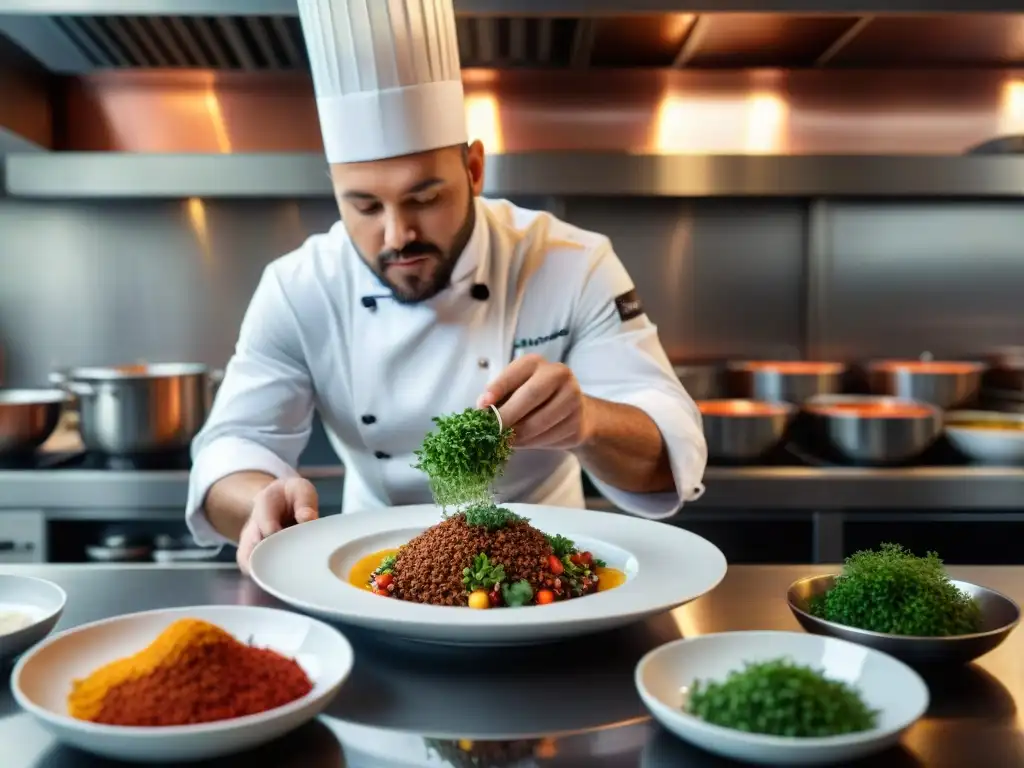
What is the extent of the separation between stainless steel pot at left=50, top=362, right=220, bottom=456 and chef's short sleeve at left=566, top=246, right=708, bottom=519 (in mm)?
1241

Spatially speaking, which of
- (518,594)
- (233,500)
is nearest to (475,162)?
(233,500)

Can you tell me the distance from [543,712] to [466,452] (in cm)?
45

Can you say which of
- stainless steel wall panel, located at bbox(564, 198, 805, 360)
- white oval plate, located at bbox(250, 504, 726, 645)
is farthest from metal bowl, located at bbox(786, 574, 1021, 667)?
stainless steel wall panel, located at bbox(564, 198, 805, 360)

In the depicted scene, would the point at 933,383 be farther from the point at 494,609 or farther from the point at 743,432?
the point at 494,609

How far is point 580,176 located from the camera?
3.24 metres

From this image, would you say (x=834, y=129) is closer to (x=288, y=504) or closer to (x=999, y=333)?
(x=999, y=333)

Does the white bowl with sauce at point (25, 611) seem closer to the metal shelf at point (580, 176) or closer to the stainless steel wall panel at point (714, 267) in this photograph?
the metal shelf at point (580, 176)

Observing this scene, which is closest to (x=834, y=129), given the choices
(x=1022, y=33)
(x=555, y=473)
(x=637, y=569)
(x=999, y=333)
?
(x=1022, y=33)

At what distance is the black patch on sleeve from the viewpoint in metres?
2.25

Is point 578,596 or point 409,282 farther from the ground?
point 409,282

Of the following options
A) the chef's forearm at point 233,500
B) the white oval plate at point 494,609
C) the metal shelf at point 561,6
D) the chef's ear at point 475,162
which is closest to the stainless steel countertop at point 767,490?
the chef's forearm at point 233,500

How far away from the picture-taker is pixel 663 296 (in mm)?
3668

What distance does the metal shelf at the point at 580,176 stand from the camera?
126 inches

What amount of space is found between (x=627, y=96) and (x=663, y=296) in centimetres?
79
